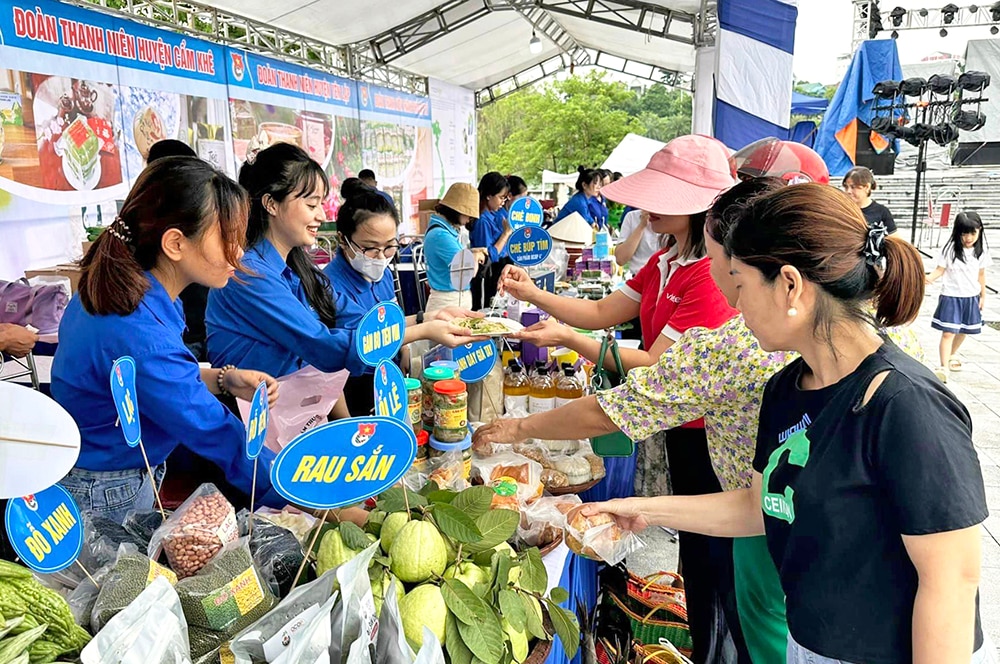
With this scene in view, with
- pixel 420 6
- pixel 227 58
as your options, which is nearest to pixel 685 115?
pixel 420 6

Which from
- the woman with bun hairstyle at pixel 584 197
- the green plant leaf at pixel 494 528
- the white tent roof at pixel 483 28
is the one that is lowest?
the green plant leaf at pixel 494 528

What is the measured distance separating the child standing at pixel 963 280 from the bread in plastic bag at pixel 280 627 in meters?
5.97

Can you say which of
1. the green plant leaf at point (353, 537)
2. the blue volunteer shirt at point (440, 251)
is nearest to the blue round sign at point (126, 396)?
the green plant leaf at point (353, 537)

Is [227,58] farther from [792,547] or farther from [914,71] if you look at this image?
[914,71]

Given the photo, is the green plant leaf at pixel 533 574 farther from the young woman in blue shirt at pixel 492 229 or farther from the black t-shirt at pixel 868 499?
the young woman in blue shirt at pixel 492 229

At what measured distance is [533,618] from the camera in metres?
1.14

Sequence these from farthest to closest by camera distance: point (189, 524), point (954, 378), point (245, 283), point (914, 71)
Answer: point (914, 71) → point (954, 378) → point (245, 283) → point (189, 524)

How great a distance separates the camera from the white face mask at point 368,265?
267 centimetres

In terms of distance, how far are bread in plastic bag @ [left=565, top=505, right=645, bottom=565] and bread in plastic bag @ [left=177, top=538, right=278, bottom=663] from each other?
28.1 inches

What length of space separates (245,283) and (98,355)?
0.67 meters

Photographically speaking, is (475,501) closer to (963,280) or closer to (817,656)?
(817,656)

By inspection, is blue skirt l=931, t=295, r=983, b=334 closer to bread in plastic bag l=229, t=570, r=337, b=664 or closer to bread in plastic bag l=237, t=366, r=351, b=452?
bread in plastic bag l=237, t=366, r=351, b=452

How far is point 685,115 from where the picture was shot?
35.1m

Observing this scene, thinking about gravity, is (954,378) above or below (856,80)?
below
